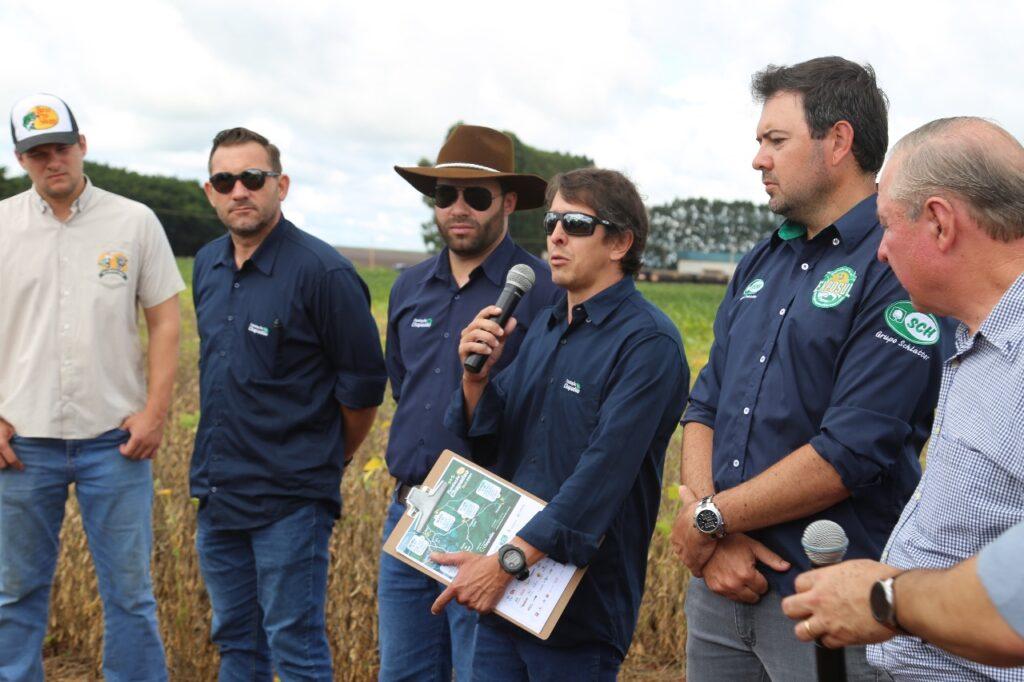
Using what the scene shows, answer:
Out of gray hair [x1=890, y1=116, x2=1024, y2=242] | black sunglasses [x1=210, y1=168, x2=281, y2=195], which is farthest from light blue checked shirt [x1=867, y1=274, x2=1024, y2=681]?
black sunglasses [x1=210, y1=168, x2=281, y2=195]

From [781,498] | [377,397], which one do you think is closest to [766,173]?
[781,498]

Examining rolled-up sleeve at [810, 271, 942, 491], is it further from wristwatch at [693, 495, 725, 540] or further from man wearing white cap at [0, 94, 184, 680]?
man wearing white cap at [0, 94, 184, 680]

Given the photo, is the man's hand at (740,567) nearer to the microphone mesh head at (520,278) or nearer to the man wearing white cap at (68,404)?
the microphone mesh head at (520,278)

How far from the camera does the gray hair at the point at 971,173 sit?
7.33 feet

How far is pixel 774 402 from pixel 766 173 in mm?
709

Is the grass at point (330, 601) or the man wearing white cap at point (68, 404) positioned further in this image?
the grass at point (330, 601)

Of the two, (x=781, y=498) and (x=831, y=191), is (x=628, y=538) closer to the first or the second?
(x=781, y=498)

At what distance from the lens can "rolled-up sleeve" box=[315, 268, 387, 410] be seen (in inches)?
179

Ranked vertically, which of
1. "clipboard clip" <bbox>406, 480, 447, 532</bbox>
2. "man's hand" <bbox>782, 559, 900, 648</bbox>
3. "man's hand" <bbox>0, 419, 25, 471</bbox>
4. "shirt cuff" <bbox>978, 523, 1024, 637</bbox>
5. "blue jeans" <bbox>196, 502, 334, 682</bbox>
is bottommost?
"blue jeans" <bbox>196, 502, 334, 682</bbox>

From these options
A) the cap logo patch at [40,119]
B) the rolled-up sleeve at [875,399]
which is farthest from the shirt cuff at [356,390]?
A: the rolled-up sleeve at [875,399]

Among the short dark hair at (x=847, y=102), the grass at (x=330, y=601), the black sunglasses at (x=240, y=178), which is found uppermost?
the short dark hair at (x=847, y=102)

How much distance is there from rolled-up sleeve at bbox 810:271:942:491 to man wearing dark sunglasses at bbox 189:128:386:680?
2.33 m

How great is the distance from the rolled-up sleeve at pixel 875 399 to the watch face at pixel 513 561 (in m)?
0.96

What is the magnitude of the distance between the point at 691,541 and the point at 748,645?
35 centimetres
